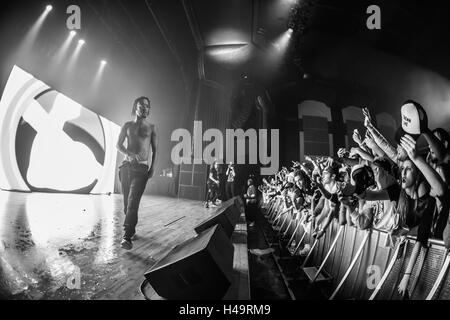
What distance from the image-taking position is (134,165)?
Result: 1974 millimetres

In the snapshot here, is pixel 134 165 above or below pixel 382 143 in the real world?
below

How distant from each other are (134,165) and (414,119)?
210 centimetres

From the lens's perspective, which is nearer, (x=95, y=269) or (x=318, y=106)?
(x=95, y=269)

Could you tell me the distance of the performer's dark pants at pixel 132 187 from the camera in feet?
6.34

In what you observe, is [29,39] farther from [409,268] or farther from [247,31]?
[409,268]

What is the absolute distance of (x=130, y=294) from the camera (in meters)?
1.14

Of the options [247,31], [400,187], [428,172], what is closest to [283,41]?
[247,31]
